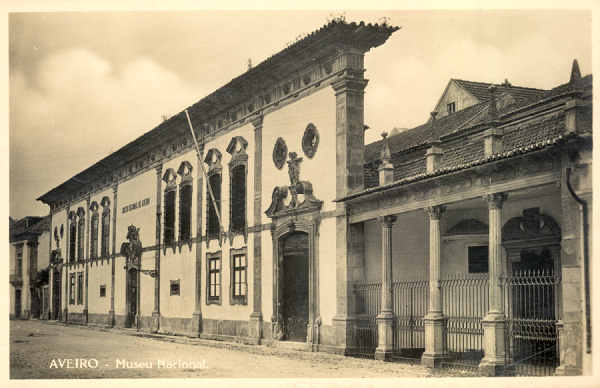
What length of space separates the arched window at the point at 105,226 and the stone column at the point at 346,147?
16.9 m

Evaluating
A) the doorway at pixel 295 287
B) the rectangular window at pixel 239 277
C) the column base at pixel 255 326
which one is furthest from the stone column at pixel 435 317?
the rectangular window at pixel 239 277

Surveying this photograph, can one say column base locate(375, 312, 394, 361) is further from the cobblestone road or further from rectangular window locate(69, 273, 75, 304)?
rectangular window locate(69, 273, 75, 304)

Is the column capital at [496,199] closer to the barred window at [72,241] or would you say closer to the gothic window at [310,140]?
the gothic window at [310,140]

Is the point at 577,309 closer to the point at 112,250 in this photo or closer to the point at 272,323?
the point at 272,323

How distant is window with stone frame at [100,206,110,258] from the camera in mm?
30453

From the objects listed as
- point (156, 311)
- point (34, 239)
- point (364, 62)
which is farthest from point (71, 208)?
point (364, 62)

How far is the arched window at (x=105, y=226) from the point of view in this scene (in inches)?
1199

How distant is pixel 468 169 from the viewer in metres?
12.0

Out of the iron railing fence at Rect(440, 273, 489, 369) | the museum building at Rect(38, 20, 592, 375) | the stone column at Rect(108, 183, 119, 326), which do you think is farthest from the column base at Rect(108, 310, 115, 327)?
the iron railing fence at Rect(440, 273, 489, 369)

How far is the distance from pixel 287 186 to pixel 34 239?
1043 inches

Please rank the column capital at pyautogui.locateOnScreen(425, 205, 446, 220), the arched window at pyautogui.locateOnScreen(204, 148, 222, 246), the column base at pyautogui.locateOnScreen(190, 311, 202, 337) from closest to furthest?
the column capital at pyautogui.locateOnScreen(425, 205, 446, 220), the arched window at pyautogui.locateOnScreen(204, 148, 222, 246), the column base at pyautogui.locateOnScreen(190, 311, 202, 337)

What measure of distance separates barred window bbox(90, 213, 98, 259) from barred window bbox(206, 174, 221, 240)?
11.1 meters

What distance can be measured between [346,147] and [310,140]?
161 centimetres

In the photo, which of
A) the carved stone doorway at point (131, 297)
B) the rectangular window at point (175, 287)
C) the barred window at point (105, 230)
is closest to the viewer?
the rectangular window at point (175, 287)
